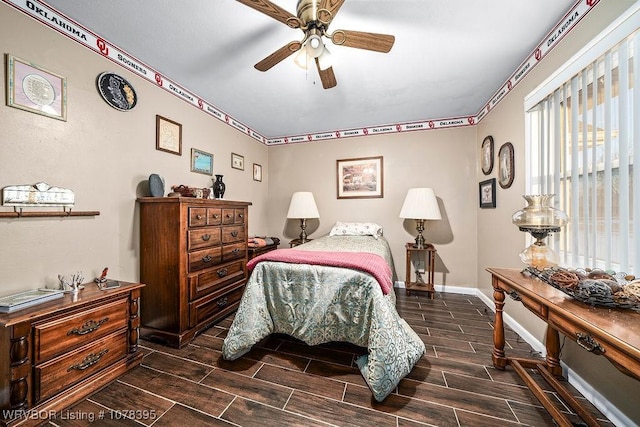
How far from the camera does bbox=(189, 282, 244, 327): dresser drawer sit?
6.89ft

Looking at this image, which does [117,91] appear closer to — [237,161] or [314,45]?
[237,161]

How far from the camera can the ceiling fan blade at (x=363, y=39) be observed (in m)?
1.46

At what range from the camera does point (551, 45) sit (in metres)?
1.78

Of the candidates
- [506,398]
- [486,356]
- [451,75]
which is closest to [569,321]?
[506,398]

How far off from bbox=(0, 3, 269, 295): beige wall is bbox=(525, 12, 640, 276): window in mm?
3461

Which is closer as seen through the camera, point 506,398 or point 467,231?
point 506,398

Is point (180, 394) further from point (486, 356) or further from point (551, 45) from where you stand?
point (551, 45)

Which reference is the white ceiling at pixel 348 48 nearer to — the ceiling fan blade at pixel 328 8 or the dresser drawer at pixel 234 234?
the ceiling fan blade at pixel 328 8

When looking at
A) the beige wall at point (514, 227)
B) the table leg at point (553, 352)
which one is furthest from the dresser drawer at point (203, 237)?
the beige wall at point (514, 227)

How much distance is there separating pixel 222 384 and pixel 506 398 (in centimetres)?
179

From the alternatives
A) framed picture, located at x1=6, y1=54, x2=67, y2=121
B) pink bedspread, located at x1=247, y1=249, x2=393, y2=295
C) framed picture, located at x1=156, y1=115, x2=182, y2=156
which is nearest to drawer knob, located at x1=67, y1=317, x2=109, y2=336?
pink bedspread, located at x1=247, y1=249, x2=393, y2=295

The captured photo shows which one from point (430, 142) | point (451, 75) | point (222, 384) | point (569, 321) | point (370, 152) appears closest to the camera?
point (569, 321)

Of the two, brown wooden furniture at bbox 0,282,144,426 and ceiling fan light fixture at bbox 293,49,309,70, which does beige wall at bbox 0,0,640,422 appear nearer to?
brown wooden furniture at bbox 0,282,144,426

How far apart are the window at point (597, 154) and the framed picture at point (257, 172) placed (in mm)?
3592
